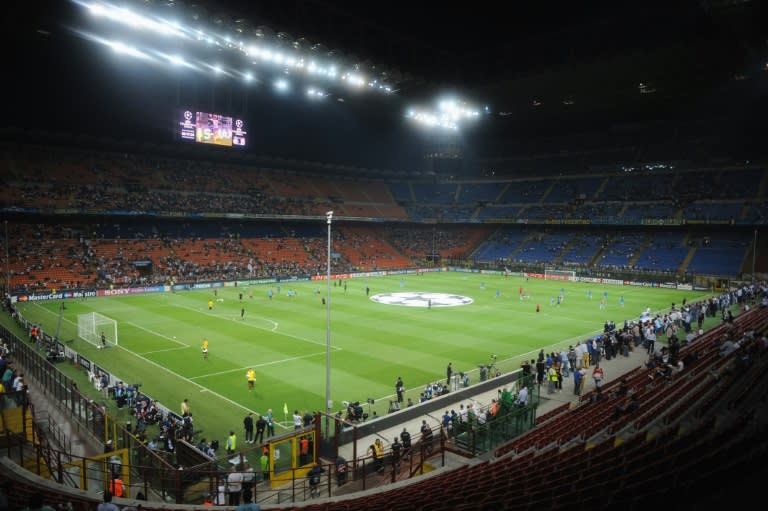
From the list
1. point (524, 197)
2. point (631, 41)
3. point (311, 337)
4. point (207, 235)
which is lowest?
point (311, 337)

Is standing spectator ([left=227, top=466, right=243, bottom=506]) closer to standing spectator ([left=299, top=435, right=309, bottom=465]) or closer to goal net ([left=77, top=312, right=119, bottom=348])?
standing spectator ([left=299, top=435, right=309, bottom=465])

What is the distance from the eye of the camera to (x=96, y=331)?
32875mm

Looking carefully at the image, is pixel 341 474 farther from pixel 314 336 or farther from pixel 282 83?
pixel 282 83

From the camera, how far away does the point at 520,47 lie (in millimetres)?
42781

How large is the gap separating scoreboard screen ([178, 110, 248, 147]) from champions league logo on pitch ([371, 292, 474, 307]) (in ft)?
95.3

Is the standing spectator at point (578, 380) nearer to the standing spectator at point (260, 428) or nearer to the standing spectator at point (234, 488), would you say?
the standing spectator at point (260, 428)

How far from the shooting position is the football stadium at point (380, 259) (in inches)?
496

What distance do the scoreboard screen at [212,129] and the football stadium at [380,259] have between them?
0.38m

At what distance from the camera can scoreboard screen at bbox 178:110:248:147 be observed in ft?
194

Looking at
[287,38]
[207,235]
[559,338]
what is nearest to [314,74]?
[287,38]

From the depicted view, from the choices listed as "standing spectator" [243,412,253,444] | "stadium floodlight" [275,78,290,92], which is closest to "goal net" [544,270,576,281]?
"stadium floodlight" [275,78,290,92]

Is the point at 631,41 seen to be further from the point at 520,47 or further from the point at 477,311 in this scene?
the point at 477,311

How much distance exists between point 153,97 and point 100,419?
5528cm

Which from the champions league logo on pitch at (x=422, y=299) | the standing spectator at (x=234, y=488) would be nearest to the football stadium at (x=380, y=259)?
the standing spectator at (x=234, y=488)
